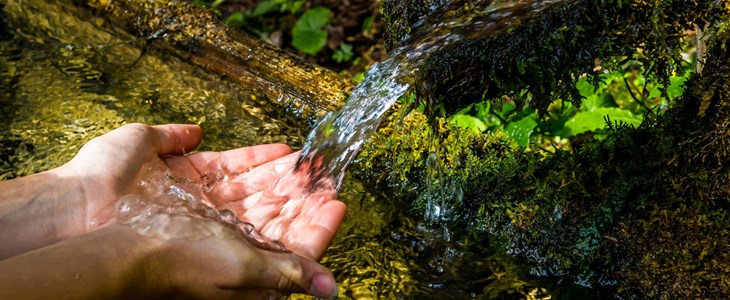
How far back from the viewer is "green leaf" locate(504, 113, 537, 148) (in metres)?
3.29

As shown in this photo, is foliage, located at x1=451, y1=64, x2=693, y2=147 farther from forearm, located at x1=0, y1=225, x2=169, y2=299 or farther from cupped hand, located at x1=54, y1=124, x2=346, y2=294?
forearm, located at x1=0, y1=225, x2=169, y2=299

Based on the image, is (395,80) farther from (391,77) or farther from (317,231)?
(317,231)

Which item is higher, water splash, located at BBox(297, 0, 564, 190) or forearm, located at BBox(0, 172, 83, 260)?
water splash, located at BBox(297, 0, 564, 190)

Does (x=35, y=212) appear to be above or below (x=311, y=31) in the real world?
above

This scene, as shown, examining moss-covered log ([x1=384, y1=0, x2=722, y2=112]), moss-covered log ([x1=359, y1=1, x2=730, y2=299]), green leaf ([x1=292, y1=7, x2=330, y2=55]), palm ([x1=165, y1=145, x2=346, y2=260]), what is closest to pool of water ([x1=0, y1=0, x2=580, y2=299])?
moss-covered log ([x1=359, y1=1, x2=730, y2=299])

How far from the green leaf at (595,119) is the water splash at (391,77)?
96 centimetres

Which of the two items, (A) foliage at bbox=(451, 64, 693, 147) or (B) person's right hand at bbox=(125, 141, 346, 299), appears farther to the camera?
(A) foliage at bbox=(451, 64, 693, 147)

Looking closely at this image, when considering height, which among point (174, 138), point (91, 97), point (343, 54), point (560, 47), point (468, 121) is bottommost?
point (343, 54)

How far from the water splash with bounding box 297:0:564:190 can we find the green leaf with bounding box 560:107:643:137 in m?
0.96

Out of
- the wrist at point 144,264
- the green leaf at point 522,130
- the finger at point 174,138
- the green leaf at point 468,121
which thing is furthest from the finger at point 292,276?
the green leaf at point 468,121

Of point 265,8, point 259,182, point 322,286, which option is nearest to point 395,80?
point 259,182

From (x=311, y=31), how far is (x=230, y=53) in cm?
153

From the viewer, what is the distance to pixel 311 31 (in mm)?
5172

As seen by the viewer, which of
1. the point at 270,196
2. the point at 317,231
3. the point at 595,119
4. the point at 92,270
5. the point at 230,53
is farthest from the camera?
the point at 230,53
